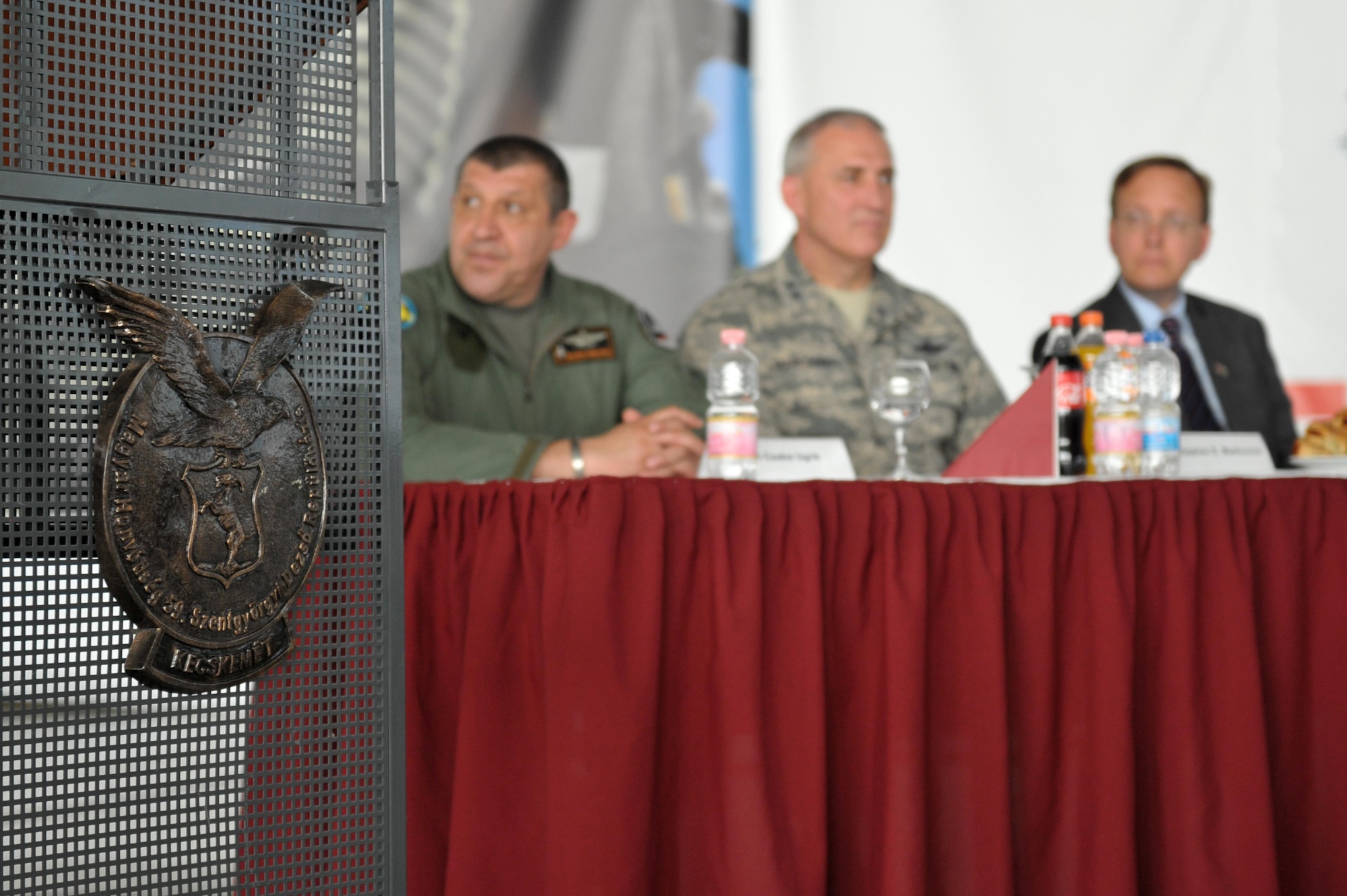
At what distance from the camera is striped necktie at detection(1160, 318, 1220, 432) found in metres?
2.99

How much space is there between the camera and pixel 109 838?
0.80 metres

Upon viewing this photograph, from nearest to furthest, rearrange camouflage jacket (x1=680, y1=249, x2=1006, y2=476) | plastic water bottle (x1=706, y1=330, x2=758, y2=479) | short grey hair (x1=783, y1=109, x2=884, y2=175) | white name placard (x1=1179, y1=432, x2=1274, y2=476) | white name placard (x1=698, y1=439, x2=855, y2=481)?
1. plastic water bottle (x1=706, y1=330, x2=758, y2=479)
2. white name placard (x1=698, y1=439, x2=855, y2=481)
3. white name placard (x1=1179, y1=432, x2=1274, y2=476)
4. camouflage jacket (x1=680, y1=249, x2=1006, y2=476)
5. short grey hair (x1=783, y1=109, x2=884, y2=175)

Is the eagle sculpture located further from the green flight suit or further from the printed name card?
the green flight suit

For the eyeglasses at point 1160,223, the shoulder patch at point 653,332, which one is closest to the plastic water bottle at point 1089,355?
the shoulder patch at point 653,332

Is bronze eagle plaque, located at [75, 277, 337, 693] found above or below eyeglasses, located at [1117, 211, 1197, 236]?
below

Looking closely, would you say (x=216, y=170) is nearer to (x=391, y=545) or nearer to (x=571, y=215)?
(x=391, y=545)

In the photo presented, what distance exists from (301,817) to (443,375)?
1729 millimetres

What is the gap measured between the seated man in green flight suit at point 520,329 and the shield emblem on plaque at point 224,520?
5.08 feet

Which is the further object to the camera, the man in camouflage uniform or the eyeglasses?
the eyeglasses

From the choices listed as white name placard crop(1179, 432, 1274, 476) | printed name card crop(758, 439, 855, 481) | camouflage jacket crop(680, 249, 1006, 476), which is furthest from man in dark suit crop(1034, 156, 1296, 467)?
printed name card crop(758, 439, 855, 481)

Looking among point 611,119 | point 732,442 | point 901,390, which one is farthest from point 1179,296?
point 732,442

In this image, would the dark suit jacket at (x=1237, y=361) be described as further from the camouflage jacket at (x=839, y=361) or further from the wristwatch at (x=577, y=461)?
the wristwatch at (x=577, y=461)

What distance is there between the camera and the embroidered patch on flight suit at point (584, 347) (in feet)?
8.50

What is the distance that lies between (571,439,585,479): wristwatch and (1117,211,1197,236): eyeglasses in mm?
1865
